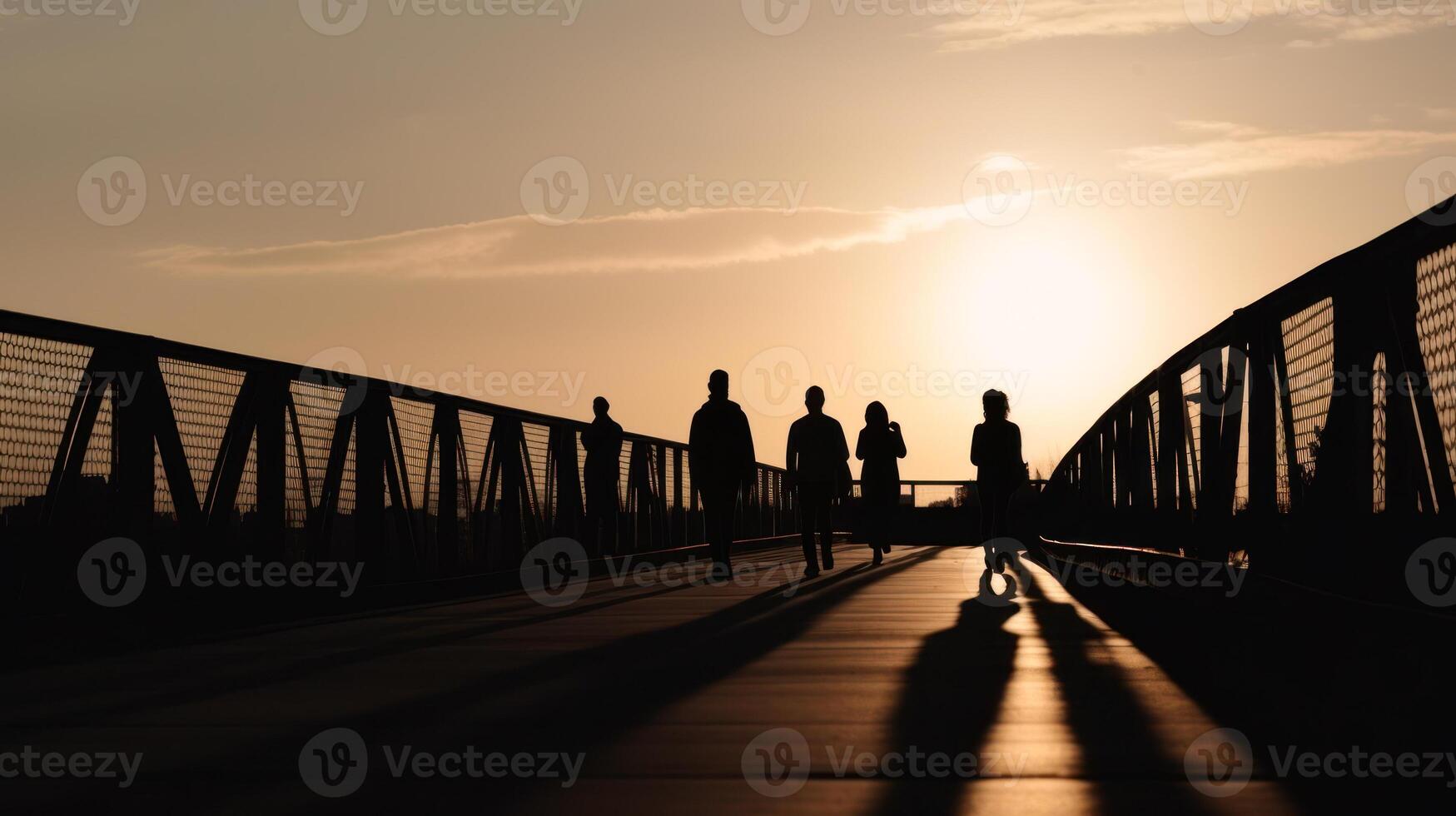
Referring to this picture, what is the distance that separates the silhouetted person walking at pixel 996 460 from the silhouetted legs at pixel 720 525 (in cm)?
199

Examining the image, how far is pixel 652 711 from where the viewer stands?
480cm

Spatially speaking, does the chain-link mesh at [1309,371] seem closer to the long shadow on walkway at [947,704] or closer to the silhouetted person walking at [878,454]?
the long shadow on walkway at [947,704]

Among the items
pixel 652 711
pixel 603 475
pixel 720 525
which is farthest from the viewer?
pixel 603 475

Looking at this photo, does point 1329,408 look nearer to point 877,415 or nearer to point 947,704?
point 947,704

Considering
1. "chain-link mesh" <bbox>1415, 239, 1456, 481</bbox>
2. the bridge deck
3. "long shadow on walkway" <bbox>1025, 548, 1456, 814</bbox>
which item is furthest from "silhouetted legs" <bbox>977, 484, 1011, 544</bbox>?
"chain-link mesh" <bbox>1415, 239, 1456, 481</bbox>

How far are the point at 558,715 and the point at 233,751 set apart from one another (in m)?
1.00

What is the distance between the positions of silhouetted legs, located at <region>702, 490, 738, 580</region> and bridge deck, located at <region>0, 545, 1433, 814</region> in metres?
→ 4.67

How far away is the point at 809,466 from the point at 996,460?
1.99 m

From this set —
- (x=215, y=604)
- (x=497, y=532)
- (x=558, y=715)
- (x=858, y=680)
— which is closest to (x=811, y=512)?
(x=497, y=532)

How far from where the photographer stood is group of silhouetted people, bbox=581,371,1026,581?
1298 cm

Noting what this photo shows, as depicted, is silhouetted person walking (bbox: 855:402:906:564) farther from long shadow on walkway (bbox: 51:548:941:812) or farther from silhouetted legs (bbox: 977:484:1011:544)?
long shadow on walkway (bbox: 51:548:941:812)

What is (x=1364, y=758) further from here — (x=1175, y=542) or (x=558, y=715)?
(x=1175, y=542)

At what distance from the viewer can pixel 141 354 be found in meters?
7.19

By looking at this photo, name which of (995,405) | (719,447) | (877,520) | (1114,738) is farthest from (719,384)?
(1114,738)
